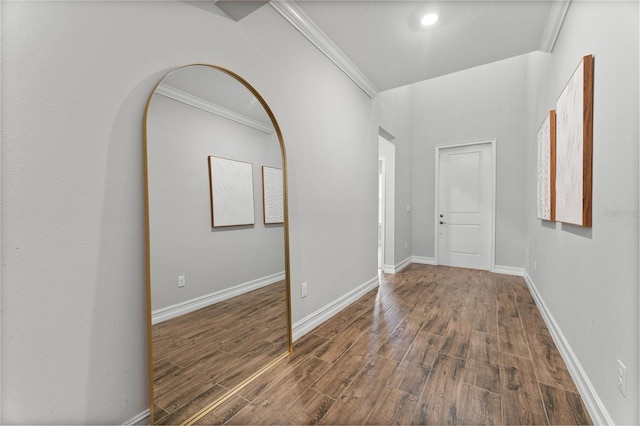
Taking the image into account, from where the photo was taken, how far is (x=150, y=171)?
1.29 meters

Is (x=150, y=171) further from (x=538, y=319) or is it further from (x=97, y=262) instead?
(x=538, y=319)

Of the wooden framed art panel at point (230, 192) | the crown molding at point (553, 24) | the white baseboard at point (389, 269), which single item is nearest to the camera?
the wooden framed art panel at point (230, 192)

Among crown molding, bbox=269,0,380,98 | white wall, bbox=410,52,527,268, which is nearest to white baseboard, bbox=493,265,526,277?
white wall, bbox=410,52,527,268

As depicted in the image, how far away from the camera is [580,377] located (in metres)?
1.58

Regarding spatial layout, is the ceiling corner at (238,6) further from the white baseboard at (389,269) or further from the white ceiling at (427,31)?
the white baseboard at (389,269)

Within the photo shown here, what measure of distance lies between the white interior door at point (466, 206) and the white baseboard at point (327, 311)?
6.96 feet

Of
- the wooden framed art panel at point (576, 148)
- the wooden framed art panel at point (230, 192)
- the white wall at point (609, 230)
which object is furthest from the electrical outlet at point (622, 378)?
the wooden framed art panel at point (230, 192)

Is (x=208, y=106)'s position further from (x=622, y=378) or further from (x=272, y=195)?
(x=622, y=378)

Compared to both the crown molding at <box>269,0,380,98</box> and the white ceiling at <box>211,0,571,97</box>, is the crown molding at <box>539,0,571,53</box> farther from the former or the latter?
Answer: the crown molding at <box>269,0,380,98</box>

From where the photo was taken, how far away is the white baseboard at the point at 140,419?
1.21 m

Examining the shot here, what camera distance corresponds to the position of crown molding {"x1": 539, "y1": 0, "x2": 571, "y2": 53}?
1.92 metres

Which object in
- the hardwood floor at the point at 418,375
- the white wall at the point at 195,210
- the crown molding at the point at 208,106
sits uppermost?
the crown molding at the point at 208,106

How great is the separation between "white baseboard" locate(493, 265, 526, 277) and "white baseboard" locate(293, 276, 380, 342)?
234 cm

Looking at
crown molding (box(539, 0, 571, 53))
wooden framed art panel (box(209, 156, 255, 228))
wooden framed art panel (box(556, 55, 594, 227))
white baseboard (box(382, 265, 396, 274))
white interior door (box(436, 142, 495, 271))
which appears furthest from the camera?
white interior door (box(436, 142, 495, 271))
